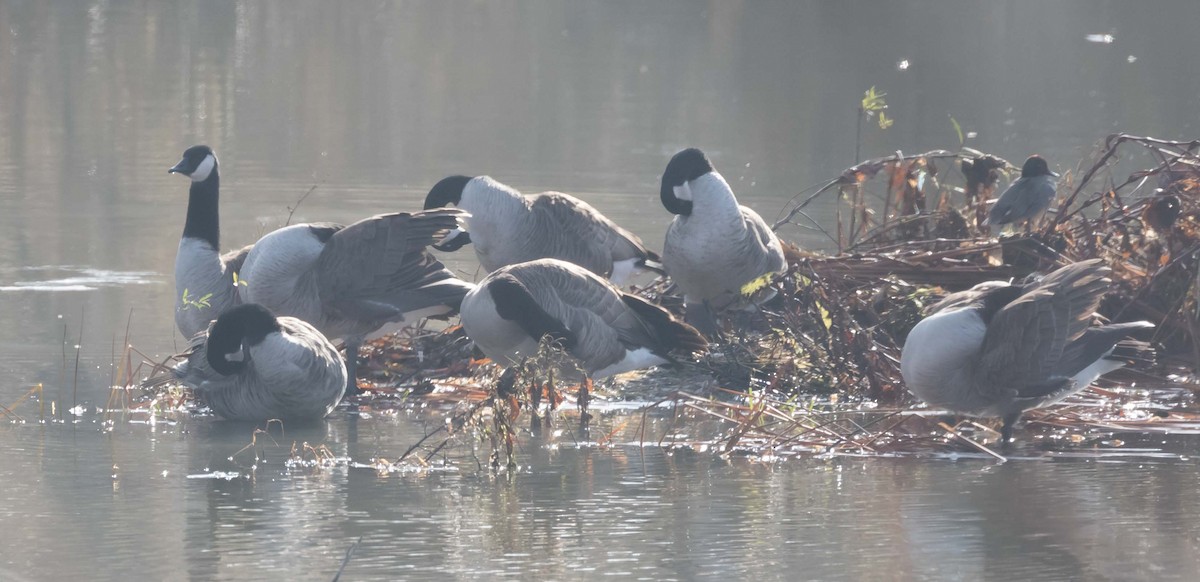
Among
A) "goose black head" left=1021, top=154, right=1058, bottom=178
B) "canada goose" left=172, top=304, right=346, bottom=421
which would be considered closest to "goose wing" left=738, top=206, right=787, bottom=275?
"goose black head" left=1021, top=154, right=1058, bottom=178

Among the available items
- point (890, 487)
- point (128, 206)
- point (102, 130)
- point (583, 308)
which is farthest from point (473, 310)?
point (102, 130)

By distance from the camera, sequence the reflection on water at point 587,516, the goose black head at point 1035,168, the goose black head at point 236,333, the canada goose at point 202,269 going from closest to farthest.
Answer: the reflection on water at point 587,516 → the goose black head at point 236,333 → the canada goose at point 202,269 → the goose black head at point 1035,168

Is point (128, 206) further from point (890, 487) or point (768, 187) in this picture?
point (890, 487)

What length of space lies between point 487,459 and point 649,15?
100ft

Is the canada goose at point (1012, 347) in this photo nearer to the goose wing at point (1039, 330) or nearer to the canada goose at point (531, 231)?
the goose wing at point (1039, 330)

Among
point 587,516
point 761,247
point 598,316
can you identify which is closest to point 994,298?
point 598,316

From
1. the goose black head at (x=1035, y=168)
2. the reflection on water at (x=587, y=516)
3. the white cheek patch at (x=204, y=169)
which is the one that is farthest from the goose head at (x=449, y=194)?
the goose black head at (x=1035, y=168)

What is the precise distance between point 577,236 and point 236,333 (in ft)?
9.71

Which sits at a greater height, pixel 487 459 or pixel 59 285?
pixel 59 285

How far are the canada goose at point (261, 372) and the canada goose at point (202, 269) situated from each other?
0.96 metres

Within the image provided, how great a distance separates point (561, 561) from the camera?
534 cm

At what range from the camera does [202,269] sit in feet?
29.9

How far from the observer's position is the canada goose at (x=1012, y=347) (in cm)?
691

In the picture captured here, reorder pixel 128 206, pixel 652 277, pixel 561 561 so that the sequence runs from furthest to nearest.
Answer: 1. pixel 128 206
2. pixel 652 277
3. pixel 561 561
